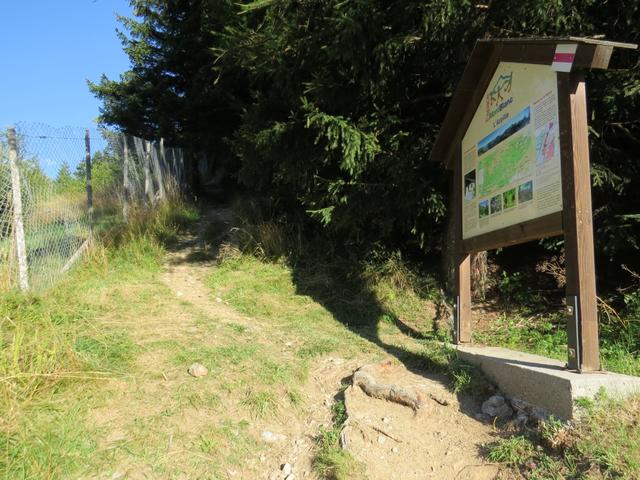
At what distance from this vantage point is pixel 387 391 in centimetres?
451

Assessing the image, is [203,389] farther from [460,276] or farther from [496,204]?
[496,204]

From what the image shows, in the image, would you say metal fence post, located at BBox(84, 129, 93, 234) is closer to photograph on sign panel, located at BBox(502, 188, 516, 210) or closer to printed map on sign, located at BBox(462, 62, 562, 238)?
printed map on sign, located at BBox(462, 62, 562, 238)

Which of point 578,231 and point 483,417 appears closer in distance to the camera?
point 578,231

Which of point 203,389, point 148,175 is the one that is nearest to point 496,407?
point 203,389

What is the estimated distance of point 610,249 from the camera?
6516mm

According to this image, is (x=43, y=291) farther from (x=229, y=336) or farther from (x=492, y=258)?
(x=492, y=258)

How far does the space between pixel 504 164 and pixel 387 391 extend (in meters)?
2.30

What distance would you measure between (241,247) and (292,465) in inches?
226

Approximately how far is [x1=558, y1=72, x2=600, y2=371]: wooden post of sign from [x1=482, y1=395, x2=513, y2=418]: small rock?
597 millimetres

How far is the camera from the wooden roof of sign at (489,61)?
380 cm

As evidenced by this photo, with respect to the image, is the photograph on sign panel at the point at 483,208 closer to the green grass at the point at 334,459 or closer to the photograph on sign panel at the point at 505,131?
the photograph on sign panel at the point at 505,131

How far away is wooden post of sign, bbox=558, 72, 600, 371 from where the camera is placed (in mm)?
3766

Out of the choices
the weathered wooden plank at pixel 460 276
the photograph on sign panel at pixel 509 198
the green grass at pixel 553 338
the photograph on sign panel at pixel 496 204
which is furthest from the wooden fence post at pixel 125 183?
the photograph on sign panel at pixel 509 198

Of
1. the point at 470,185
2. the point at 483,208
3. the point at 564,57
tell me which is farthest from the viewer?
the point at 470,185
